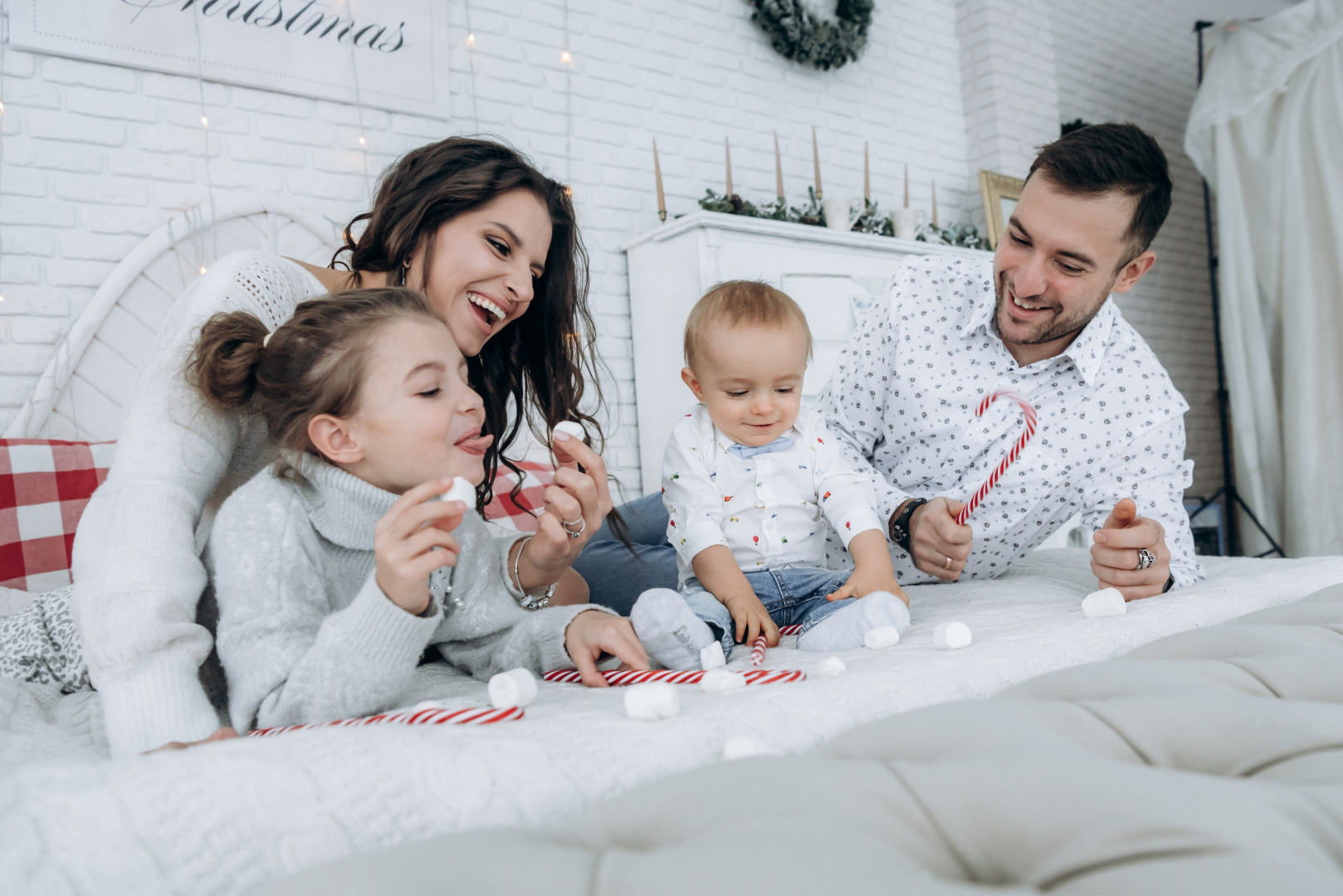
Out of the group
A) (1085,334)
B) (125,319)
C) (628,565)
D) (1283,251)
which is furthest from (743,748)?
(1283,251)

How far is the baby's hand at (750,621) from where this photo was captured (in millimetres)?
1231

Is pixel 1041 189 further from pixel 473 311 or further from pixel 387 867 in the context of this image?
pixel 387 867

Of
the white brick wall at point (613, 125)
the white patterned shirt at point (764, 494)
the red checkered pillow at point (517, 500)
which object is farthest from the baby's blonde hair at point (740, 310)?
the white brick wall at point (613, 125)

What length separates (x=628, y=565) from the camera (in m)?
1.86

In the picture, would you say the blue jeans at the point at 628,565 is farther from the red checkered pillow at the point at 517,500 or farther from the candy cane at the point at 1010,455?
the candy cane at the point at 1010,455

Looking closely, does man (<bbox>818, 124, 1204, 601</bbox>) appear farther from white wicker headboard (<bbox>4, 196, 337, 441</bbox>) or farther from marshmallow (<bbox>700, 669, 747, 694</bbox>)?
white wicker headboard (<bbox>4, 196, 337, 441</bbox>)

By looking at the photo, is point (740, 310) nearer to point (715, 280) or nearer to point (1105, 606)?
point (1105, 606)

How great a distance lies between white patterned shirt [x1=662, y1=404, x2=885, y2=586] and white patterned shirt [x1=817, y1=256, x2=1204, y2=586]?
22 cm

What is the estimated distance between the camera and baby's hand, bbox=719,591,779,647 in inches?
48.5

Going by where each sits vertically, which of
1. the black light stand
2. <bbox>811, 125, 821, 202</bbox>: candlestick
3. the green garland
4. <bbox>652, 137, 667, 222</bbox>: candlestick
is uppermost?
the green garland

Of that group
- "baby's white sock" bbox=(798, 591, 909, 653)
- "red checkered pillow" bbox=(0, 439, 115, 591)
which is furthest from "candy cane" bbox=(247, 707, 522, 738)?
"red checkered pillow" bbox=(0, 439, 115, 591)

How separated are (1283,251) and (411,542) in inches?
191

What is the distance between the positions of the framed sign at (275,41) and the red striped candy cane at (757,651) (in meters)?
2.49

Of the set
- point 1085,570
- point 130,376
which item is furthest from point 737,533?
point 130,376
